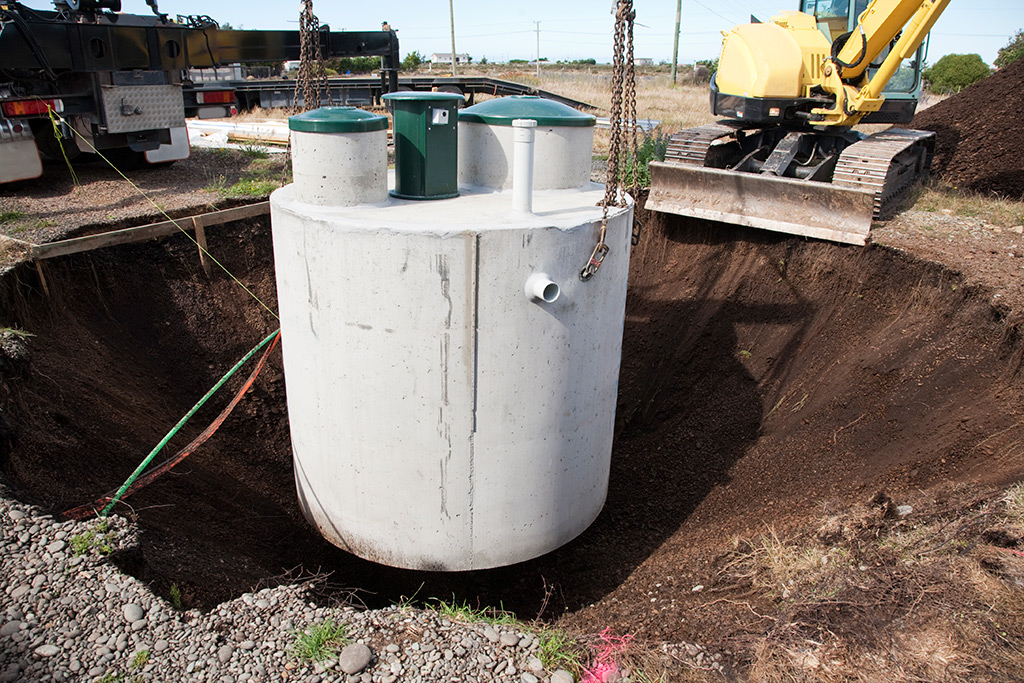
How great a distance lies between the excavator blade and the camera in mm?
9125

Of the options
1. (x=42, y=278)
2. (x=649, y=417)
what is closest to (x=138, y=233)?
(x=42, y=278)

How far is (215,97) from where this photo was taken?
12422 mm

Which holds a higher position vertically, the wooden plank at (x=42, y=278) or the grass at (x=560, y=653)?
the wooden plank at (x=42, y=278)

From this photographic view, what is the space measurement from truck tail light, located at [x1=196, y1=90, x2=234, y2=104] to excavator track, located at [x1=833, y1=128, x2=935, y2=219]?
9.85m

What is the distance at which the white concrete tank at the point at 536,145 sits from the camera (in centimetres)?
531

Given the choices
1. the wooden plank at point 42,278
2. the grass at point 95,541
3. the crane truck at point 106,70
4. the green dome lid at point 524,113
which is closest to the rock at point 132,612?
the grass at point 95,541

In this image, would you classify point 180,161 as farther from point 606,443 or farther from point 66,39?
point 606,443

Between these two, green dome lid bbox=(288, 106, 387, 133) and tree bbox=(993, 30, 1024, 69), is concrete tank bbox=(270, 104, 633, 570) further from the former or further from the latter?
tree bbox=(993, 30, 1024, 69)

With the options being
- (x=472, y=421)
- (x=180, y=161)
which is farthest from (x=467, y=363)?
(x=180, y=161)

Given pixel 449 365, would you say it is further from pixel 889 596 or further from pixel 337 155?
pixel 889 596

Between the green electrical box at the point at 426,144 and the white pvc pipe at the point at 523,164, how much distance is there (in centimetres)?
75

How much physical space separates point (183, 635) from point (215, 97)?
10.8 m

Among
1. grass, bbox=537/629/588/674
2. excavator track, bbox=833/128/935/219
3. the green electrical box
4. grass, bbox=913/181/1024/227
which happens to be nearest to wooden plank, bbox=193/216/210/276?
the green electrical box

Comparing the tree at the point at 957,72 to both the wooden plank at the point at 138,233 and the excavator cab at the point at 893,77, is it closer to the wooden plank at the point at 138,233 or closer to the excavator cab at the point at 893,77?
the excavator cab at the point at 893,77
